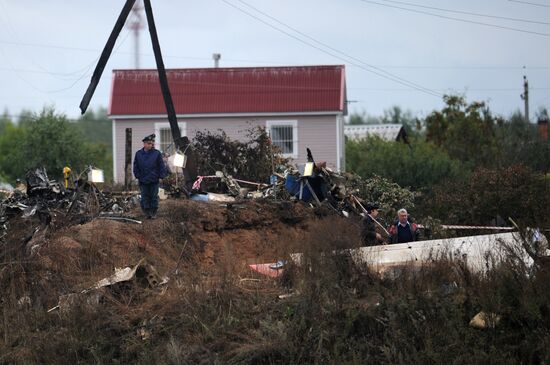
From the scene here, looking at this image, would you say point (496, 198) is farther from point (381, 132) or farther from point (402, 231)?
point (381, 132)

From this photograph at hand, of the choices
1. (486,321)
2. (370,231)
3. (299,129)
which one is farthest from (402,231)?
(299,129)

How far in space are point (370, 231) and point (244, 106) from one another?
776 inches

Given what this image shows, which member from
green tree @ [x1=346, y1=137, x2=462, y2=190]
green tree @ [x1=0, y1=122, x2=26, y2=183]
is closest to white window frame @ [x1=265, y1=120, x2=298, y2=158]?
green tree @ [x1=346, y1=137, x2=462, y2=190]

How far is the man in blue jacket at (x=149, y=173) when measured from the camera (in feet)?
61.8

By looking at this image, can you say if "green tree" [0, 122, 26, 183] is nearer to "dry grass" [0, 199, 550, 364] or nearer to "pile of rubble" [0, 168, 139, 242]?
"pile of rubble" [0, 168, 139, 242]

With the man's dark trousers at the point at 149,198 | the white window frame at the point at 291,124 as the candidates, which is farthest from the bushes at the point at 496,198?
the white window frame at the point at 291,124

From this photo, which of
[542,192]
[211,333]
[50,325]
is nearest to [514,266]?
[211,333]

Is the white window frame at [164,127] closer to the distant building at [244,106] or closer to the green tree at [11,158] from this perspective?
the distant building at [244,106]

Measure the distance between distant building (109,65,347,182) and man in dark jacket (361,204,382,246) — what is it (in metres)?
15.9

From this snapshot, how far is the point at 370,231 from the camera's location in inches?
775

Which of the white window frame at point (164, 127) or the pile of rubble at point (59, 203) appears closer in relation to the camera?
the pile of rubble at point (59, 203)

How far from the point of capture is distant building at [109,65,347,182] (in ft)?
125

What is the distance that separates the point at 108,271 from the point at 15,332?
72.2 inches

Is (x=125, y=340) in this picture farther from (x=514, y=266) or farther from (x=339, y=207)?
(x=339, y=207)
